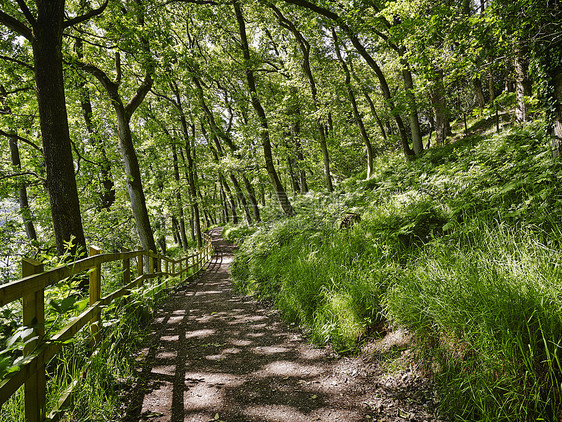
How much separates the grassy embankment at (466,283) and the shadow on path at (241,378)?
1.69 ft

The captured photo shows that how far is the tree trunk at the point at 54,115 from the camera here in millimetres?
4359

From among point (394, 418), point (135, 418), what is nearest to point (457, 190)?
point (394, 418)

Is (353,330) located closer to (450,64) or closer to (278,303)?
(278,303)

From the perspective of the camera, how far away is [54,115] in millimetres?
4426

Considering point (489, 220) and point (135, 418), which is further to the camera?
point (489, 220)

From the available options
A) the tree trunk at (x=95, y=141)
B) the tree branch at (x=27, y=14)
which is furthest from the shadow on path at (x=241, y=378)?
the tree trunk at (x=95, y=141)

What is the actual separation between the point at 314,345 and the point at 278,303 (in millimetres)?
1699

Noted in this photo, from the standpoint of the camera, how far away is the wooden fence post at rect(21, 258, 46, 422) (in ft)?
6.54

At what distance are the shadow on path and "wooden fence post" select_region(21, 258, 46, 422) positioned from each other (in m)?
0.80

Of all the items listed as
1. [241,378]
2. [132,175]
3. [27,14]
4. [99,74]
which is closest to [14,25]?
[27,14]

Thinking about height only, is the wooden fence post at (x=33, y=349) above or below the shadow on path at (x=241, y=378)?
above

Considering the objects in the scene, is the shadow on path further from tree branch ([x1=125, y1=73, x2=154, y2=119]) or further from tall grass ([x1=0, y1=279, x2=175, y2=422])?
tree branch ([x1=125, y1=73, x2=154, y2=119])

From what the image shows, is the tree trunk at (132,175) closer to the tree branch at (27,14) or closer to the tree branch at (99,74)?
the tree branch at (99,74)

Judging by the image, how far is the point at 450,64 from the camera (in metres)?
→ 4.96
